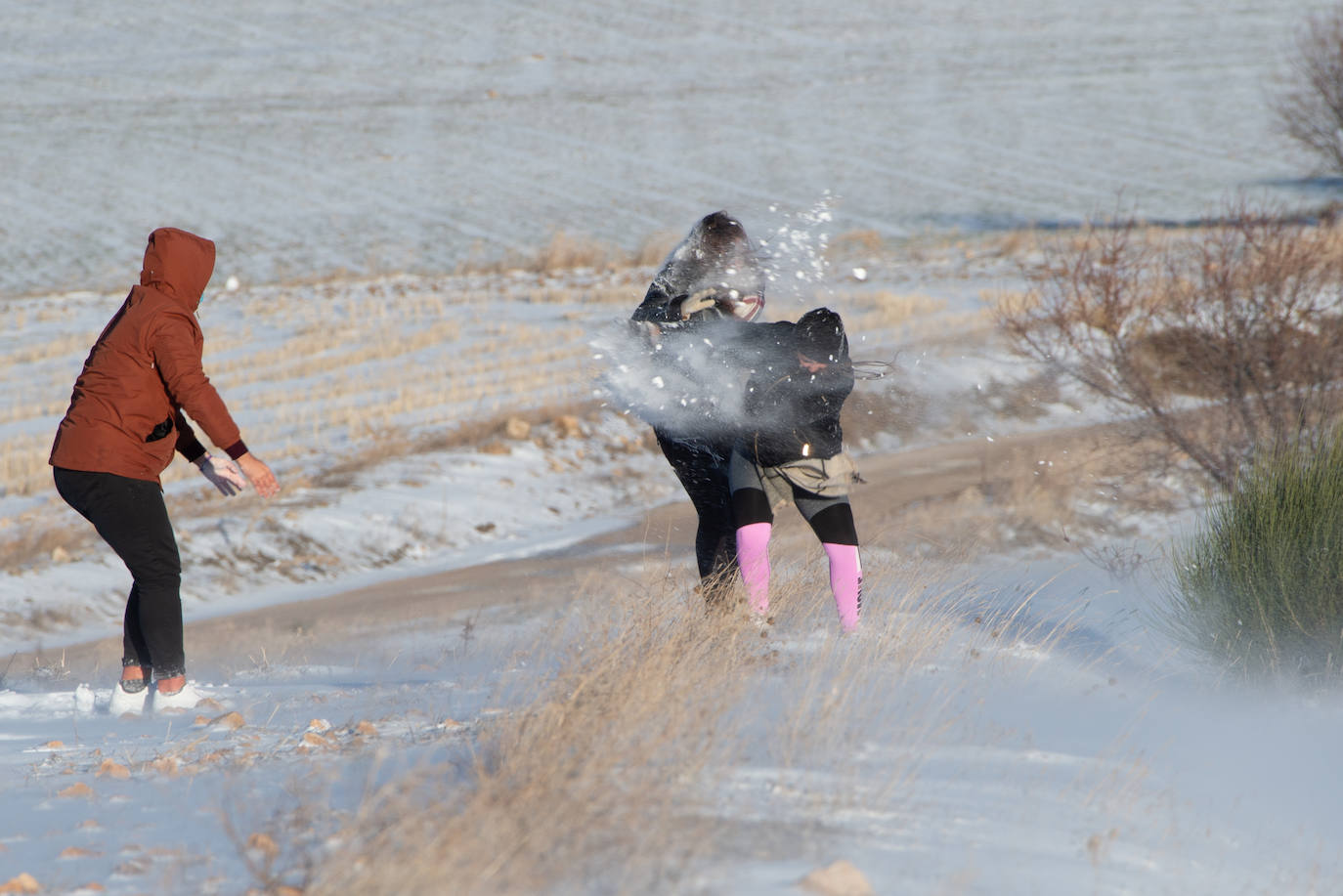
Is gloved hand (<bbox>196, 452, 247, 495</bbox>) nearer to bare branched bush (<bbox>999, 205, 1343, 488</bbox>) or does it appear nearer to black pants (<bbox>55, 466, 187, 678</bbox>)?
black pants (<bbox>55, 466, 187, 678</bbox>)

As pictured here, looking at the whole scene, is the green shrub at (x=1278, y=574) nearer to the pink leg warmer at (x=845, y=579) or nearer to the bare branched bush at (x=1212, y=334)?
the pink leg warmer at (x=845, y=579)

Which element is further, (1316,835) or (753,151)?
(753,151)

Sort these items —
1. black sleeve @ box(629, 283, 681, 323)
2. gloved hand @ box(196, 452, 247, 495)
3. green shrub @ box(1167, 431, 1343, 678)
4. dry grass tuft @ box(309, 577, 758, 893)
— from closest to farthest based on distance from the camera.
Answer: dry grass tuft @ box(309, 577, 758, 893), gloved hand @ box(196, 452, 247, 495), black sleeve @ box(629, 283, 681, 323), green shrub @ box(1167, 431, 1343, 678)

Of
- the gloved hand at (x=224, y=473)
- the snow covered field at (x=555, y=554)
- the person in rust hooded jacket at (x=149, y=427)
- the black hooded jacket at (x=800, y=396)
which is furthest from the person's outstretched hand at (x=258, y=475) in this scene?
the black hooded jacket at (x=800, y=396)

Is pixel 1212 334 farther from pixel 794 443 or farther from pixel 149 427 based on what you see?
pixel 149 427

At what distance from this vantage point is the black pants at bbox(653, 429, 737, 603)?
189 inches

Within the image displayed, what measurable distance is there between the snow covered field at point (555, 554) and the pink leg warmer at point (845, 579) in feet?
0.46

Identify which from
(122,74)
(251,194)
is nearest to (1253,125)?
(251,194)

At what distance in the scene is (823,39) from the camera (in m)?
54.1

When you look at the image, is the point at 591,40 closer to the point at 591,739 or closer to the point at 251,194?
the point at 251,194

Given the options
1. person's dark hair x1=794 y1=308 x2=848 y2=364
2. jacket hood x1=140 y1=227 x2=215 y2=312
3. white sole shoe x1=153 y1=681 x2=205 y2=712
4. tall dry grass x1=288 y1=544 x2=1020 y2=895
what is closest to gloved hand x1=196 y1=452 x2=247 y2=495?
jacket hood x1=140 y1=227 x2=215 y2=312

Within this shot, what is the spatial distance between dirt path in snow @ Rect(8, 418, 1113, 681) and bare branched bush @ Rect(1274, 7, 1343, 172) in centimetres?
2129

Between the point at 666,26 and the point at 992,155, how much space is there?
22876 mm

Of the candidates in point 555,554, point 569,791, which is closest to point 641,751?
point 569,791
